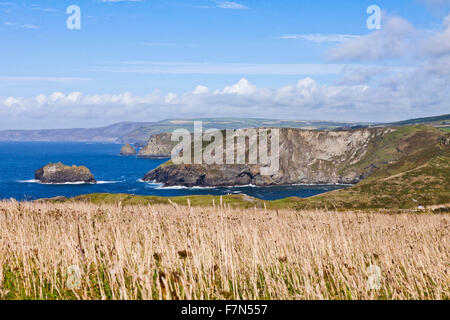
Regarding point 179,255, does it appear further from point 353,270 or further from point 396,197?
point 396,197

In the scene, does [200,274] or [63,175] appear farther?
[63,175]

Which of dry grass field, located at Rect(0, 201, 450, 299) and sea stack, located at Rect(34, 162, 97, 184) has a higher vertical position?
dry grass field, located at Rect(0, 201, 450, 299)

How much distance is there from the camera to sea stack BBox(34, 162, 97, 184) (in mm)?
175875

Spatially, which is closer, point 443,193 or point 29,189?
point 443,193

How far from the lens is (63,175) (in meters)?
178

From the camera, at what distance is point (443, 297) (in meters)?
6.95

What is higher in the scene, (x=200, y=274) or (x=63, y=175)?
(x=200, y=274)

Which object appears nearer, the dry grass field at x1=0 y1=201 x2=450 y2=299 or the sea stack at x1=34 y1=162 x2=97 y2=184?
the dry grass field at x1=0 y1=201 x2=450 y2=299

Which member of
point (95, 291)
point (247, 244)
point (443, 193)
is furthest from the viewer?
point (443, 193)

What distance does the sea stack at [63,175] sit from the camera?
17588 cm
